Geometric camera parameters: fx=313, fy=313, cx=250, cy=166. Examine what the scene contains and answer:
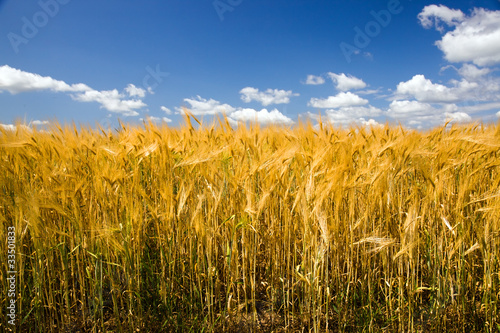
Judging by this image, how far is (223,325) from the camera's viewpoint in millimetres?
1697

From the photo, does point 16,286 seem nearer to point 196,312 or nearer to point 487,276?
point 196,312

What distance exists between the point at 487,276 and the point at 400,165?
843mm

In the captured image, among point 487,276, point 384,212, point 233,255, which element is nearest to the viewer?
point 233,255

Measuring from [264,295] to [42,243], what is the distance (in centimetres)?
137

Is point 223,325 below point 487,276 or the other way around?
below

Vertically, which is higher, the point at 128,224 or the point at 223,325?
the point at 128,224

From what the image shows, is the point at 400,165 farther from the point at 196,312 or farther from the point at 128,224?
the point at 128,224

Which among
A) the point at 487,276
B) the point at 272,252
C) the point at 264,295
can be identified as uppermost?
the point at 272,252

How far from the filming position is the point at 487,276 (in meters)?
1.85

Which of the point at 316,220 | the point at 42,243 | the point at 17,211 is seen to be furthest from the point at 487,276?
the point at 17,211

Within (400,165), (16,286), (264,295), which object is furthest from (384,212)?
(16,286)

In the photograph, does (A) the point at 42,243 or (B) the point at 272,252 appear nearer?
(A) the point at 42,243

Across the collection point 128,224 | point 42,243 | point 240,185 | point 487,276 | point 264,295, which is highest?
point 240,185

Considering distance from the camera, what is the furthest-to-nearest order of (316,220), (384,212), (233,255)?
(384,212)
(233,255)
(316,220)
